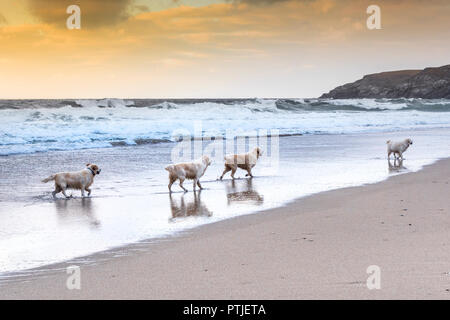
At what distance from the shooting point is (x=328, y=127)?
3028cm

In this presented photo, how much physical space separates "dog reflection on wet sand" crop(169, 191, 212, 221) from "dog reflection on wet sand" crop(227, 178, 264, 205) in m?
0.53

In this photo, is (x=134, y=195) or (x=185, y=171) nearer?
(x=134, y=195)

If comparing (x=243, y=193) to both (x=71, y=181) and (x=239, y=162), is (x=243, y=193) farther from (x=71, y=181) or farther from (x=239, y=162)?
(x=71, y=181)

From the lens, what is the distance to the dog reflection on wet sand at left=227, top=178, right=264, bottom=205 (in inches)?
349

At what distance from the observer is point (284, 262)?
4949 millimetres

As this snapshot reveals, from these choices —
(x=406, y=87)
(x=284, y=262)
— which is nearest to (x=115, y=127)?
(x=284, y=262)

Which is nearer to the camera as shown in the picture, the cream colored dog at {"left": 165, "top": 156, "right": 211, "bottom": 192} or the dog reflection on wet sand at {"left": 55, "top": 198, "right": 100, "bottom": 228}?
the dog reflection on wet sand at {"left": 55, "top": 198, "right": 100, "bottom": 228}

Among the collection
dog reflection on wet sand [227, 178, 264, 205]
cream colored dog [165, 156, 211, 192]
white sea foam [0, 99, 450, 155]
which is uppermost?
white sea foam [0, 99, 450, 155]

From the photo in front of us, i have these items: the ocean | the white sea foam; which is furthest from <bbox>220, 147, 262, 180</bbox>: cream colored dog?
the white sea foam

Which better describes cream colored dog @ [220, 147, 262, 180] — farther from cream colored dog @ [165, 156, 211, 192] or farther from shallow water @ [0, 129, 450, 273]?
cream colored dog @ [165, 156, 211, 192]

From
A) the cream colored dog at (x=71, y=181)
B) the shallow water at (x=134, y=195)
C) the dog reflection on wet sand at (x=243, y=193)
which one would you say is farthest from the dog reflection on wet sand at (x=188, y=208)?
the cream colored dog at (x=71, y=181)

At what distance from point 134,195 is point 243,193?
1.90m
